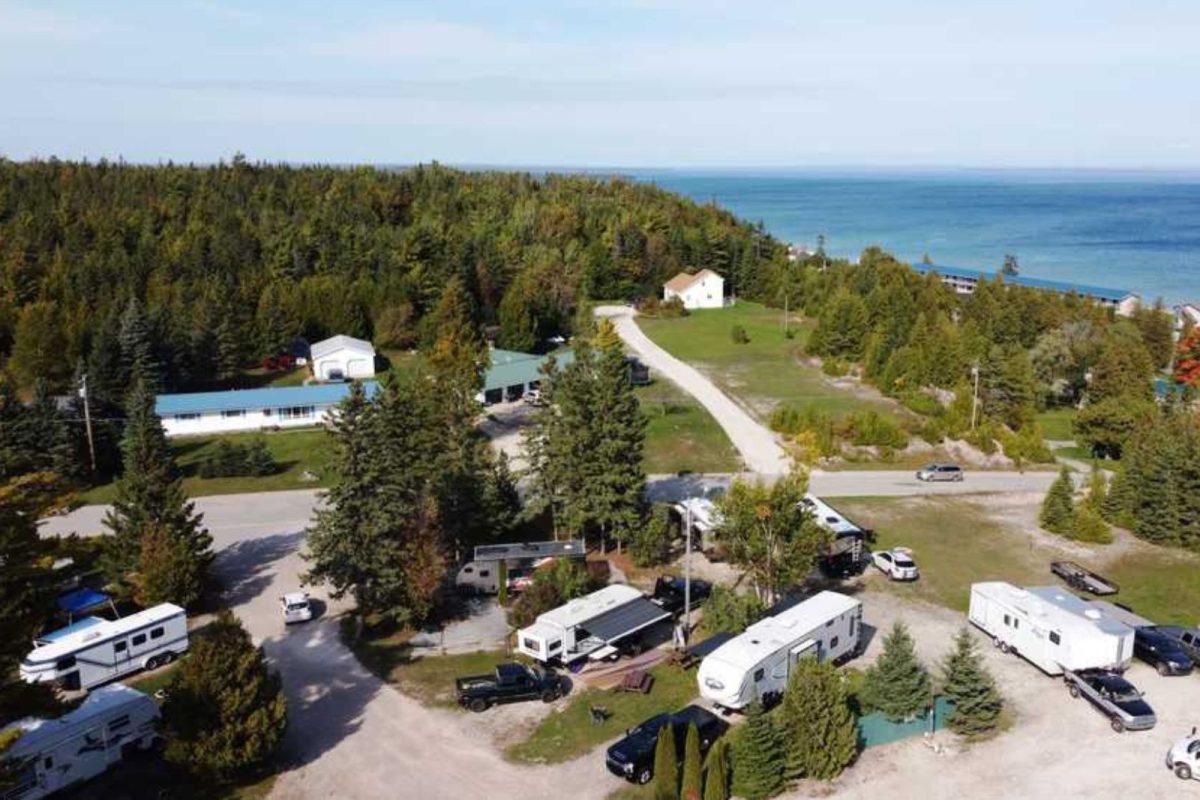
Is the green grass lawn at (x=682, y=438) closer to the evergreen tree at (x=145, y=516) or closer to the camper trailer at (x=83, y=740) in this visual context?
the evergreen tree at (x=145, y=516)

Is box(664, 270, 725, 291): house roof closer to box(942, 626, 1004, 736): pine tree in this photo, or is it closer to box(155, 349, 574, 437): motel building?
box(155, 349, 574, 437): motel building

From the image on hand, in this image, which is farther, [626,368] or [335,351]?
[335,351]

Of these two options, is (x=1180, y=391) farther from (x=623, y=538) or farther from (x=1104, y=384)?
(x=623, y=538)


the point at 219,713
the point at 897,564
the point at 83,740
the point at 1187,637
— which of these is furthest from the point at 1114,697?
the point at 83,740

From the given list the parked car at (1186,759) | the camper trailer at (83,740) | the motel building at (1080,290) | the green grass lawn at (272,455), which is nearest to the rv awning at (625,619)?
the camper trailer at (83,740)

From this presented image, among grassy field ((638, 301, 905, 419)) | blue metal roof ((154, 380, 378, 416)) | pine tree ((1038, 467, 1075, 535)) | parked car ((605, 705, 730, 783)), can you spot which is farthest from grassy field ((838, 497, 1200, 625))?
blue metal roof ((154, 380, 378, 416))

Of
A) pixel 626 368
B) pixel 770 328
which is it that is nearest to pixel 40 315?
pixel 626 368
